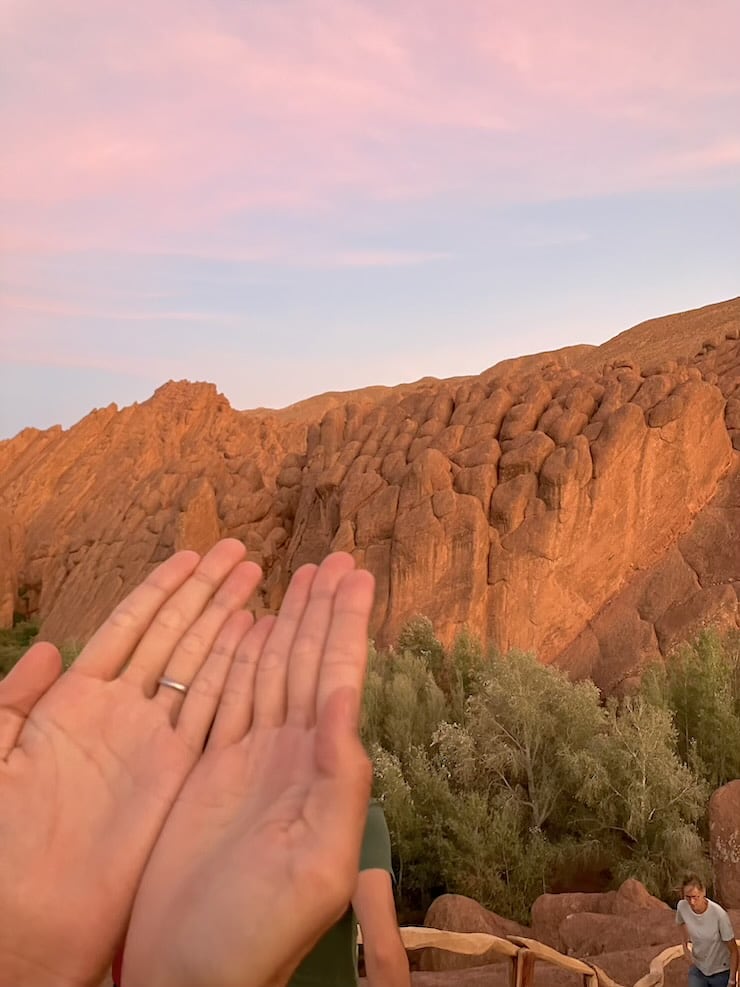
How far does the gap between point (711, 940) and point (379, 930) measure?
222 inches

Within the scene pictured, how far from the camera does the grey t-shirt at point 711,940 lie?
7.22 m

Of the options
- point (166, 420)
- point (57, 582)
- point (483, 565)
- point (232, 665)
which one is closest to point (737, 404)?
point (483, 565)

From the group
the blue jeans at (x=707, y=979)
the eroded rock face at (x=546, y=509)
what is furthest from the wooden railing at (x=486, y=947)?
the eroded rock face at (x=546, y=509)

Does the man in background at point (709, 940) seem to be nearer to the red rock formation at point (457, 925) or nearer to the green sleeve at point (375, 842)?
the red rock formation at point (457, 925)

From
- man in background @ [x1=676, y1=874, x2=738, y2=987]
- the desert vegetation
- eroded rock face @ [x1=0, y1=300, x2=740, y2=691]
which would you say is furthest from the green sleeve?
eroded rock face @ [x1=0, y1=300, x2=740, y2=691]

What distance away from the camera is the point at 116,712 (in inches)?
96.9

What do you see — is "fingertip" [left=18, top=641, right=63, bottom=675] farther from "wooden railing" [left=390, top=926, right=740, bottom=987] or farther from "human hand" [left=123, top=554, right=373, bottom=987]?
"wooden railing" [left=390, top=926, right=740, bottom=987]

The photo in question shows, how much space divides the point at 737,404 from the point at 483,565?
25.9 feet

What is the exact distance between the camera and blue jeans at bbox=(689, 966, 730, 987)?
7.25 m

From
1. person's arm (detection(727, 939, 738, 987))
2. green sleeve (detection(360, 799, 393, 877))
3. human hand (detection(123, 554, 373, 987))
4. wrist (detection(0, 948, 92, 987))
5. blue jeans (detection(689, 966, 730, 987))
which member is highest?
human hand (detection(123, 554, 373, 987))

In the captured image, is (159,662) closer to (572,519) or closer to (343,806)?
(343,806)

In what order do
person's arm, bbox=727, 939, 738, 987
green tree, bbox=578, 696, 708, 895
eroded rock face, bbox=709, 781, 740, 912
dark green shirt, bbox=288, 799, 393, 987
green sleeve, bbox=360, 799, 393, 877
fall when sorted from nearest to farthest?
dark green shirt, bbox=288, 799, 393, 987
green sleeve, bbox=360, 799, 393, 877
person's arm, bbox=727, 939, 738, 987
eroded rock face, bbox=709, 781, 740, 912
green tree, bbox=578, 696, 708, 895

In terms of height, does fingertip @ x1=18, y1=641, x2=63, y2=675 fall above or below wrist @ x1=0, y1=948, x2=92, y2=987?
above

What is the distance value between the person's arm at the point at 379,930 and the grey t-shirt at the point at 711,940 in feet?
17.4
